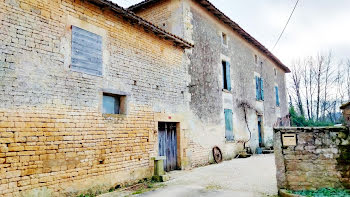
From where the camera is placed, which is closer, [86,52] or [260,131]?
[86,52]

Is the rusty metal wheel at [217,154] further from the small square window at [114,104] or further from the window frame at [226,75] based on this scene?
the small square window at [114,104]

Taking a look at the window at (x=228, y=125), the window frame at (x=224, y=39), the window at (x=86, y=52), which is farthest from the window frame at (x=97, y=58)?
the window frame at (x=224, y=39)

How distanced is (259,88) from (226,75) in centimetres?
476

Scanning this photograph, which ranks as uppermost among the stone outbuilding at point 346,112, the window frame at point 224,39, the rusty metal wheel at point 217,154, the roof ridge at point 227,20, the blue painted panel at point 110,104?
the roof ridge at point 227,20

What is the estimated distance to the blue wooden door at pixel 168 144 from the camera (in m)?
8.09

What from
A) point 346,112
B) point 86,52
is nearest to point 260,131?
point 346,112

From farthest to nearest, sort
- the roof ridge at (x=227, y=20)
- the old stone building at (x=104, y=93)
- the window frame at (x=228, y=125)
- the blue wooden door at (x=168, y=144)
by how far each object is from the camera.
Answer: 1. the window frame at (x=228, y=125)
2. the roof ridge at (x=227, y=20)
3. the blue wooden door at (x=168, y=144)
4. the old stone building at (x=104, y=93)

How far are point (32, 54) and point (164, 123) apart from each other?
15.3ft

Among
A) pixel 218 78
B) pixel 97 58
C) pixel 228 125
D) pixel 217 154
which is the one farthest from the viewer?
pixel 228 125

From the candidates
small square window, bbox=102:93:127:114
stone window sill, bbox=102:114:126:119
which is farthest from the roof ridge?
stone window sill, bbox=102:114:126:119

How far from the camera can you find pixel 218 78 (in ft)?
37.5

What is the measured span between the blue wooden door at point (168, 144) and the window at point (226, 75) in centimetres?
467

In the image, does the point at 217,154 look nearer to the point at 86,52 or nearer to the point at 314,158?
the point at 314,158

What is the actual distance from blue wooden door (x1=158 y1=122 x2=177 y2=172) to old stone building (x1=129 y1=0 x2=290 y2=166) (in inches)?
30.0
